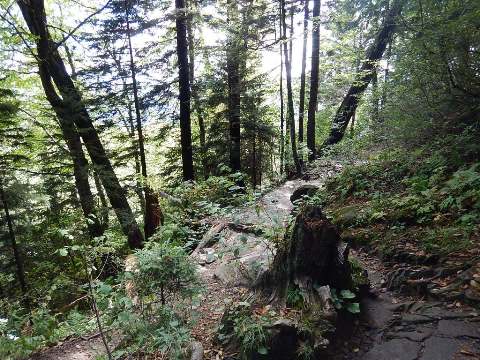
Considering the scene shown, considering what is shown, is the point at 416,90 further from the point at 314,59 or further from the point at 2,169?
the point at 2,169

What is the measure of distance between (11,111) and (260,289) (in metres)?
7.76

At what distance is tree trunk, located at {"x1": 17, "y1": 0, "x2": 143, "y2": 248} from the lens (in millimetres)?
Result: 10102

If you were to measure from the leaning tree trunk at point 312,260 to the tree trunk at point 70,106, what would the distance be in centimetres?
724

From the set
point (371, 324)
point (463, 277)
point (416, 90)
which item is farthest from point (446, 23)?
point (371, 324)

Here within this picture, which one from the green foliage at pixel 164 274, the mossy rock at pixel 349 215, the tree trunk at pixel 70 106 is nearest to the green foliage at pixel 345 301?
the green foliage at pixel 164 274

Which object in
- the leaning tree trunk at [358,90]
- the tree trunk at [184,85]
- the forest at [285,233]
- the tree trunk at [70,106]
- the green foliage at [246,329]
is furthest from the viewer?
the leaning tree trunk at [358,90]

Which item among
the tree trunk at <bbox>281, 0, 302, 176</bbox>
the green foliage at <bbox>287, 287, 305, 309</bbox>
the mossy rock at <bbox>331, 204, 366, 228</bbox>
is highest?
the tree trunk at <bbox>281, 0, 302, 176</bbox>

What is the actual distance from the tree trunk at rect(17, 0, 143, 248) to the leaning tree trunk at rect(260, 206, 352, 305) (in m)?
7.24

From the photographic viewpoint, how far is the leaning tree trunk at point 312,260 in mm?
4176

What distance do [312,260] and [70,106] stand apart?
9.15 meters

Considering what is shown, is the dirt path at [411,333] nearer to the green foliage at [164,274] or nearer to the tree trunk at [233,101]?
the green foliage at [164,274]

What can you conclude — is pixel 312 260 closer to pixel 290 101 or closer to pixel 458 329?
pixel 458 329

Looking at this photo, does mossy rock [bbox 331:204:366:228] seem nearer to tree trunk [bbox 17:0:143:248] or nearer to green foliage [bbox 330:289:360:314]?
green foliage [bbox 330:289:360:314]

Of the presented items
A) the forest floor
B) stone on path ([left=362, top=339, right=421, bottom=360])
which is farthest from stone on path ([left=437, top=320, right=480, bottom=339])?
stone on path ([left=362, top=339, right=421, bottom=360])
